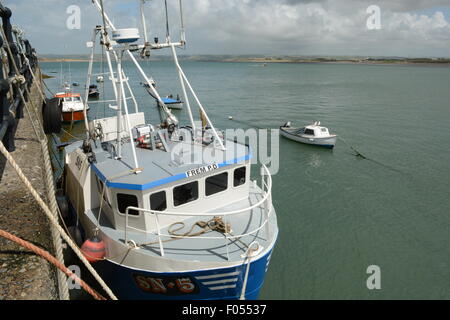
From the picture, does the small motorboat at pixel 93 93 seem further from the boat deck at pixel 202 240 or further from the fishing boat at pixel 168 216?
the boat deck at pixel 202 240

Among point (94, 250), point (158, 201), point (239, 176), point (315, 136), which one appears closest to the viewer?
point (94, 250)

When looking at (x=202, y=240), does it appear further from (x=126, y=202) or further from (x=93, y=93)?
(x=93, y=93)

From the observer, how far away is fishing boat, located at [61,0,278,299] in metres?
8.39

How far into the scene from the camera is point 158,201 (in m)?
9.12

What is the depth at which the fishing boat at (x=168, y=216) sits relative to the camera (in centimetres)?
839

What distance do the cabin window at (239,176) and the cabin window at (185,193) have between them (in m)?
1.57

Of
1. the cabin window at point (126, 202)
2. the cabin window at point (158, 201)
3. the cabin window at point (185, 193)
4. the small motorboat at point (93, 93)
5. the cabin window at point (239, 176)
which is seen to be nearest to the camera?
the cabin window at point (126, 202)

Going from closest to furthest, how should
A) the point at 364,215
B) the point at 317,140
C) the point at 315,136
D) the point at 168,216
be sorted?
1. the point at 168,216
2. the point at 364,215
3. the point at 317,140
4. the point at 315,136

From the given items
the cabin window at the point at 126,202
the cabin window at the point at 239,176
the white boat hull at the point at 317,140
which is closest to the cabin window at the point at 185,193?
the cabin window at the point at 126,202

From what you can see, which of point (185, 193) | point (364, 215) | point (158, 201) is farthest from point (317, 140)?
point (158, 201)

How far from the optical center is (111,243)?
9047 millimetres

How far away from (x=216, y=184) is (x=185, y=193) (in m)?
1.16

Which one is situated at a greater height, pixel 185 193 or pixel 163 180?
pixel 163 180

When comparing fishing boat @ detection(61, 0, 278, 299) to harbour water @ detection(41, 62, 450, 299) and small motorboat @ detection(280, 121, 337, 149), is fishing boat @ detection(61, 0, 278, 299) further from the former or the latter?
small motorboat @ detection(280, 121, 337, 149)
